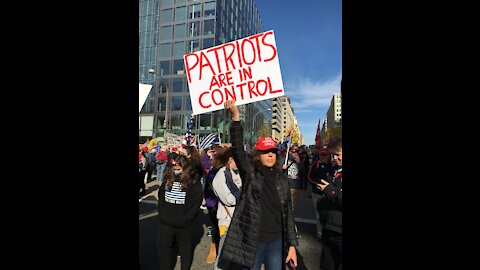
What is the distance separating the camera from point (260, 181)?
2.64m

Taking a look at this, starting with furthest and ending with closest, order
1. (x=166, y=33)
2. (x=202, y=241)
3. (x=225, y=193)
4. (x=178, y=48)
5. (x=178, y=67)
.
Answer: (x=166, y=33) < (x=178, y=48) < (x=178, y=67) < (x=202, y=241) < (x=225, y=193)

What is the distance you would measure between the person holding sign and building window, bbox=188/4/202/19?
138 feet

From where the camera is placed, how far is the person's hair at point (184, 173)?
3312 millimetres

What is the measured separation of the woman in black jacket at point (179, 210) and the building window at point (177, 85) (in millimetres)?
37097

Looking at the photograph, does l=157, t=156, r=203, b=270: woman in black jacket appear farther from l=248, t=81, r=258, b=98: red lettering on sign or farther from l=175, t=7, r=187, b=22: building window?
l=175, t=7, r=187, b=22: building window

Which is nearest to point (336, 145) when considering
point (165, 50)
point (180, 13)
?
point (165, 50)

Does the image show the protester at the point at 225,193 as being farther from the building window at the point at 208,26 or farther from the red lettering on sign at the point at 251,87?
the building window at the point at 208,26

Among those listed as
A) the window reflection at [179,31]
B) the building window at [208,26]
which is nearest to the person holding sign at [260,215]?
the building window at [208,26]

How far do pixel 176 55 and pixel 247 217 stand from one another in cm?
4112

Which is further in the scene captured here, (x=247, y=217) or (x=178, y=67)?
(x=178, y=67)

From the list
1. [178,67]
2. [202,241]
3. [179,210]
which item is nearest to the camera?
[179,210]

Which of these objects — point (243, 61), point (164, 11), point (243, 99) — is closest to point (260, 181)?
point (243, 99)

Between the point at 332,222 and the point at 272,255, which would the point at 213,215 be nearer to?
the point at 272,255

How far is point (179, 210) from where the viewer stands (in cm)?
320
